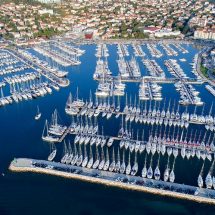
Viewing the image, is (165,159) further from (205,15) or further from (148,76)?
(205,15)

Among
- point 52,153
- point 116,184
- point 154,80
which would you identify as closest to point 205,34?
point 154,80

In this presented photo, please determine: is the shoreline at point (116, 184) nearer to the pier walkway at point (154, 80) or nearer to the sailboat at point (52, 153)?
the sailboat at point (52, 153)

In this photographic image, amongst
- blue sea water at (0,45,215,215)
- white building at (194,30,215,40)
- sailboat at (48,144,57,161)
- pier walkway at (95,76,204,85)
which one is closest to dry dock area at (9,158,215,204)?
blue sea water at (0,45,215,215)

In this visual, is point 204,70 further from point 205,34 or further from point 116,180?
point 116,180

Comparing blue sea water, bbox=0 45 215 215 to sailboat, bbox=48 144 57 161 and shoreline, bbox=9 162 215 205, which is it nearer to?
shoreline, bbox=9 162 215 205

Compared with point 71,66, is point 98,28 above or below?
above

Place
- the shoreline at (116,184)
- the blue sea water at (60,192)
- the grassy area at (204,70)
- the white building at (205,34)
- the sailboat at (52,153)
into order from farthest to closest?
the white building at (205,34) → the grassy area at (204,70) → the sailboat at (52,153) → the shoreline at (116,184) → the blue sea water at (60,192)

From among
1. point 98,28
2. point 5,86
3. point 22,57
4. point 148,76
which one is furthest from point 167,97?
point 98,28

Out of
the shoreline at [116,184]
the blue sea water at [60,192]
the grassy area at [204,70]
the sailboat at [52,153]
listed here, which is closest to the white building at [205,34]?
the grassy area at [204,70]
